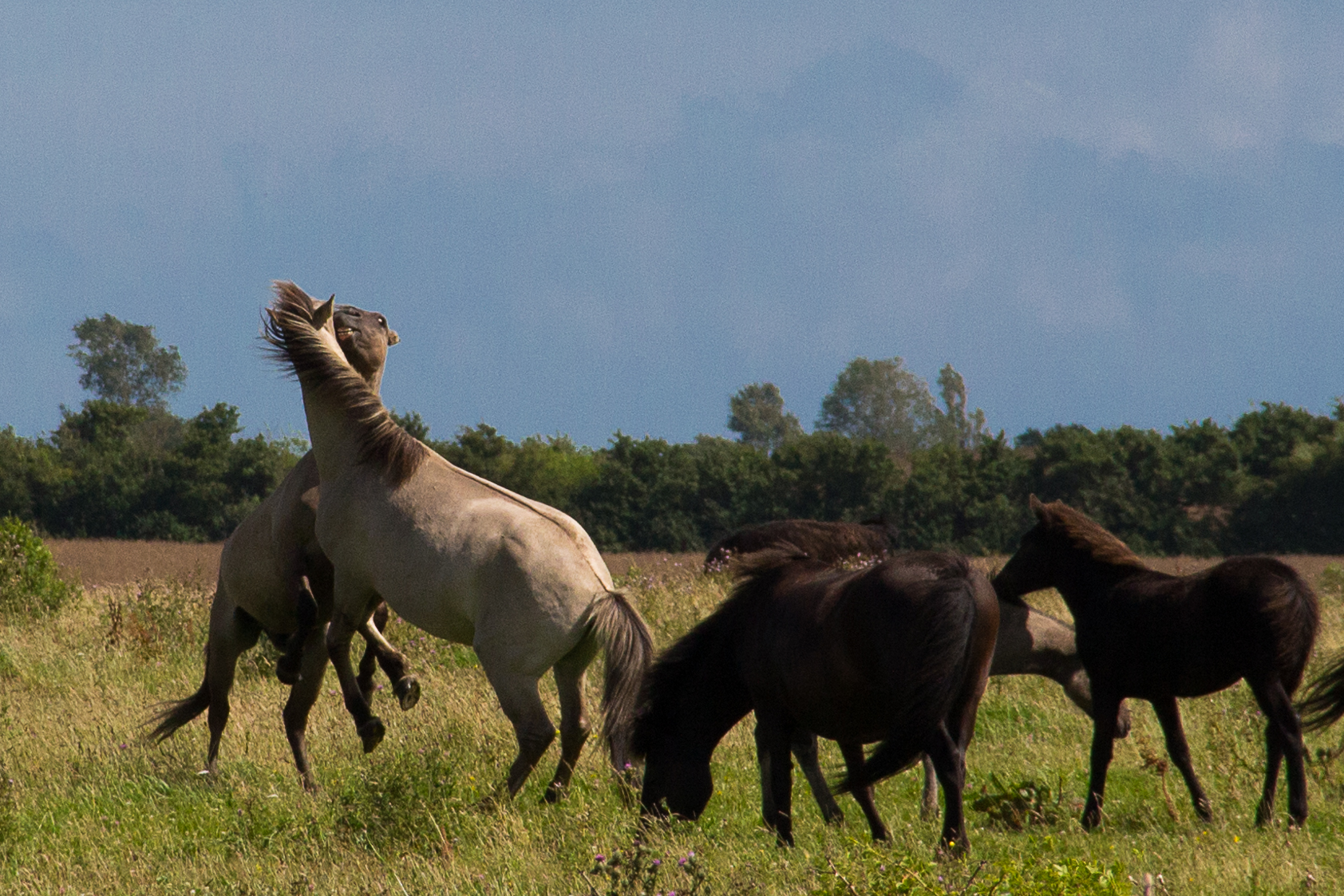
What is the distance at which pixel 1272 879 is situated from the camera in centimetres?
463

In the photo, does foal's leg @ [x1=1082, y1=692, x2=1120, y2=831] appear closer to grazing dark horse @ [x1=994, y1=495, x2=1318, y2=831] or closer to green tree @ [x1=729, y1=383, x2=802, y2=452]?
grazing dark horse @ [x1=994, y1=495, x2=1318, y2=831]

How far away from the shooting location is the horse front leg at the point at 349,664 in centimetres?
632

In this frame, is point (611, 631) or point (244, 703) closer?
point (611, 631)

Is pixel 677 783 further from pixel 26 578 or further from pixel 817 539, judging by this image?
pixel 26 578

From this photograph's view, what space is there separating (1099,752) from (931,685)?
1899 mm

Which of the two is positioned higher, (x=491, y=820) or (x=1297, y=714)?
(x=1297, y=714)

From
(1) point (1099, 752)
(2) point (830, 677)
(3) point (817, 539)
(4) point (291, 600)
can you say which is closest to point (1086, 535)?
(1) point (1099, 752)

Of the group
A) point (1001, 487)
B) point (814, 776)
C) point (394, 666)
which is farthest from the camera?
point (1001, 487)

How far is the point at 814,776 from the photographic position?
5.76 metres

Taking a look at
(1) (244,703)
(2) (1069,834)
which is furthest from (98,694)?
(2) (1069,834)

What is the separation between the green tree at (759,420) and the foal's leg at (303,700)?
79.3 meters

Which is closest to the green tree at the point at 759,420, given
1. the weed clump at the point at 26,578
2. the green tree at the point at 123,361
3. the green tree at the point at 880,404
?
the green tree at the point at 880,404

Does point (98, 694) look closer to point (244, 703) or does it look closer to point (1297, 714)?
point (244, 703)

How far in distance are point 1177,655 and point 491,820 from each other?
10.9ft
